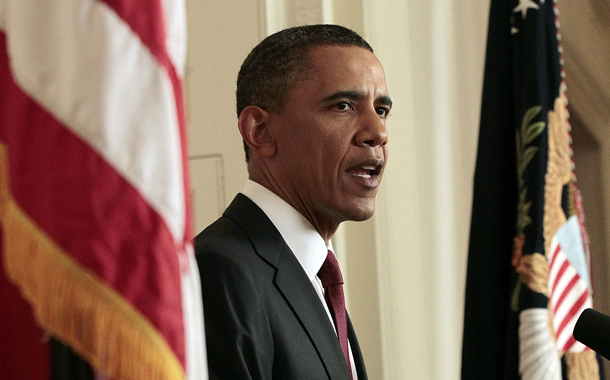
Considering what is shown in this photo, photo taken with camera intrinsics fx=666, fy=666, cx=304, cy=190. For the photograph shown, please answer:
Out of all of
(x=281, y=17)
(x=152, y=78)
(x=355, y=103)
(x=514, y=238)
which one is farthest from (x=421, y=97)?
(x=152, y=78)

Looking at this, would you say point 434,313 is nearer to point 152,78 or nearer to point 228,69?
point 228,69

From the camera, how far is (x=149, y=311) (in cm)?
86

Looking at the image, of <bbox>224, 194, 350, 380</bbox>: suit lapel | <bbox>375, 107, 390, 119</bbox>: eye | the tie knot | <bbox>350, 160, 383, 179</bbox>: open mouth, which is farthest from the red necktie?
<bbox>375, 107, 390, 119</bbox>: eye

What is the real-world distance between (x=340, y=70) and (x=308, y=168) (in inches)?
11.5

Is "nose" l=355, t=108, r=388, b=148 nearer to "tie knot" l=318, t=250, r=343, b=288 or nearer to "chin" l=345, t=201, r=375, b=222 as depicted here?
"chin" l=345, t=201, r=375, b=222

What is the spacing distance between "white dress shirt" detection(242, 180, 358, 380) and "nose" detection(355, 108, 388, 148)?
0.91 ft

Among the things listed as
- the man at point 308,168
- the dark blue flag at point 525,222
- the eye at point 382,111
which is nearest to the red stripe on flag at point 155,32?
the man at point 308,168

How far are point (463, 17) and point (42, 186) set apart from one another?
9.85 ft

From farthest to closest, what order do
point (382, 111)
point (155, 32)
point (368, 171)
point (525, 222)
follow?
point (525, 222)
point (382, 111)
point (368, 171)
point (155, 32)

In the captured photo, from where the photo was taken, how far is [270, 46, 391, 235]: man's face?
1.86 m

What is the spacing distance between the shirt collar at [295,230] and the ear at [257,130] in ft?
0.44

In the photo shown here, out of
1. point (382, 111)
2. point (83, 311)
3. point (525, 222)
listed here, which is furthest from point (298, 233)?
point (525, 222)

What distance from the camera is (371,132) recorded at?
187 centimetres

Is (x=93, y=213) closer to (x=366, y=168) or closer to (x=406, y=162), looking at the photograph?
(x=366, y=168)
